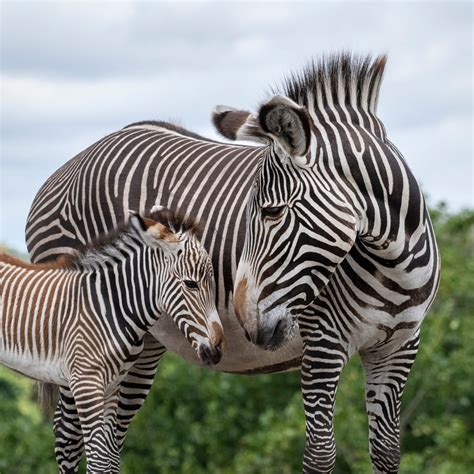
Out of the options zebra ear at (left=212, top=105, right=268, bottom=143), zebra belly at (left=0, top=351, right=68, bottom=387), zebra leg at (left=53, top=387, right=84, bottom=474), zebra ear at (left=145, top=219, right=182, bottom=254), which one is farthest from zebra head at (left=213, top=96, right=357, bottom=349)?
zebra leg at (left=53, top=387, right=84, bottom=474)

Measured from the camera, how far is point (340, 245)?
20.9ft

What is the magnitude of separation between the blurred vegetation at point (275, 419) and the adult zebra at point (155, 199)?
1065 cm

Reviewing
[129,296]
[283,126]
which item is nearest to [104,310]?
[129,296]

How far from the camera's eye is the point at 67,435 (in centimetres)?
792

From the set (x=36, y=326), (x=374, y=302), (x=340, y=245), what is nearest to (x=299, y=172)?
(x=340, y=245)

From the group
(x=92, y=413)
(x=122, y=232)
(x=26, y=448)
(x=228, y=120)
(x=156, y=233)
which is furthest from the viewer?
(x=26, y=448)

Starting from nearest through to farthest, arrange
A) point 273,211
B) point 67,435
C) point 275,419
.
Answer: point 273,211
point 67,435
point 275,419

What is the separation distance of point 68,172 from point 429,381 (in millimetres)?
13316

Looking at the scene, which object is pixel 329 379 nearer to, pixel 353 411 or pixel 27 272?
pixel 27 272

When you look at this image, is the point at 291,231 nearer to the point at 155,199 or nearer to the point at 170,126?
the point at 155,199

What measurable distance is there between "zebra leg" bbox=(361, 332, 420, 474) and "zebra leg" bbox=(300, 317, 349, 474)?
46 centimetres

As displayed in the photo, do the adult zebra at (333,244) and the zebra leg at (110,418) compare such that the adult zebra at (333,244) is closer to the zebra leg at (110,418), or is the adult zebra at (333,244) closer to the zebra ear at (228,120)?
the zebra ear at (228,120)

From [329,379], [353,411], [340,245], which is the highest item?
[340,245]

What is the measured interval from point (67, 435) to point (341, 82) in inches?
131
